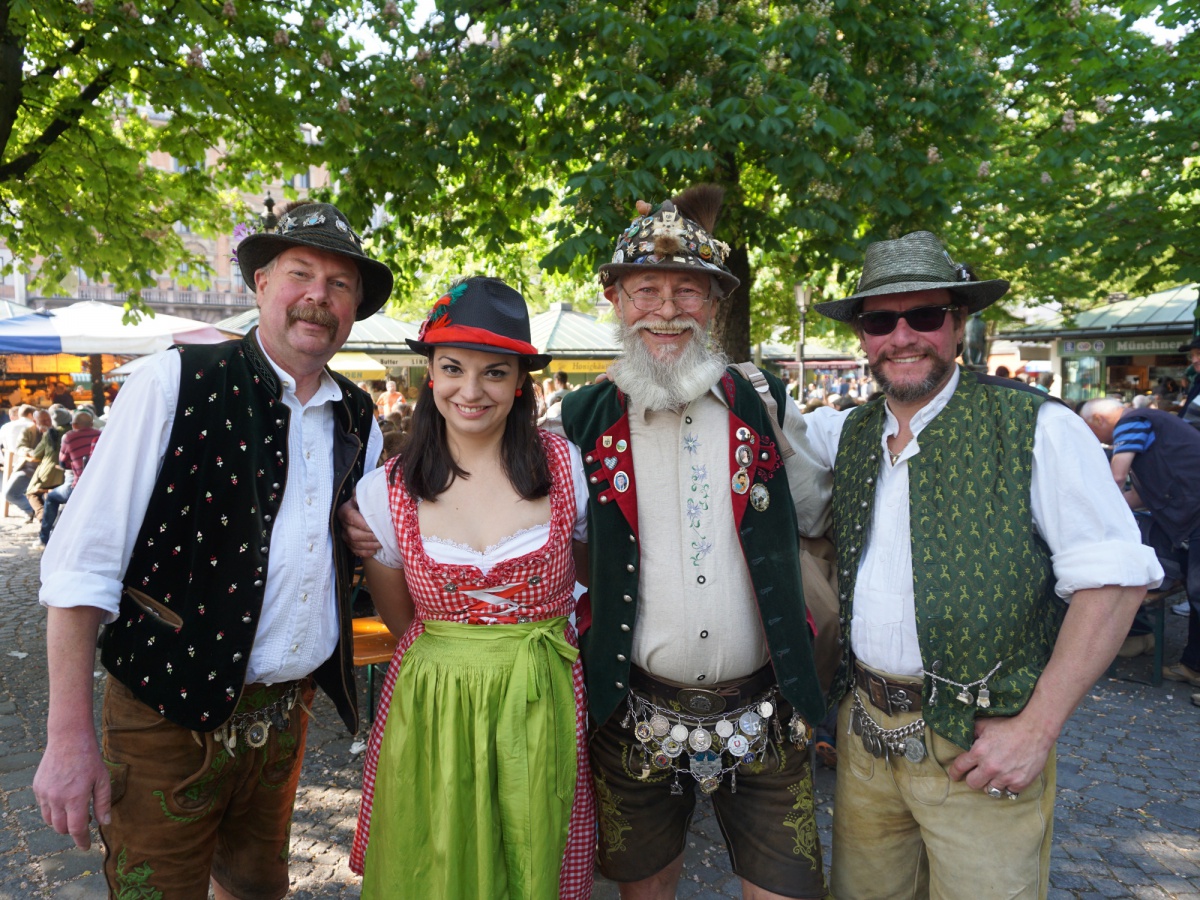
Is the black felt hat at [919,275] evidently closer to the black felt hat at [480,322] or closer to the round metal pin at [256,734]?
the black felt hat at [480,322]

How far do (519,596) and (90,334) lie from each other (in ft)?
37.3

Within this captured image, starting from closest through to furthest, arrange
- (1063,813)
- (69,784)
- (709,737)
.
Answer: (69,784), (709,737), (1063,813)

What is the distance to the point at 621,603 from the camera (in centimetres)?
212

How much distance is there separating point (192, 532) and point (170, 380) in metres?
0.37

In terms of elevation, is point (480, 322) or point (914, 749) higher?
point (480, 322)

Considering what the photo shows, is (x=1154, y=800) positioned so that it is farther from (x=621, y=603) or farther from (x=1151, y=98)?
(x=1151, y=98)

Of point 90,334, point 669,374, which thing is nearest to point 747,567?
point 669,374

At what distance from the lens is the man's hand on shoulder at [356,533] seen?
2107mm

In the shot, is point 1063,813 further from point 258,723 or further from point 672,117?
point 672,117

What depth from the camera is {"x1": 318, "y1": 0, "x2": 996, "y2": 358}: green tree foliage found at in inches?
182

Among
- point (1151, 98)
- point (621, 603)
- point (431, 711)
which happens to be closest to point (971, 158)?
point (1151, 98)

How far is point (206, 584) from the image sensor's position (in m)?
1.90

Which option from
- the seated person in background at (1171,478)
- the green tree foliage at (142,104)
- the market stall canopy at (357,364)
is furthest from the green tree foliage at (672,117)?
the market stall canopy at (357,364)

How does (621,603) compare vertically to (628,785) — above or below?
above
